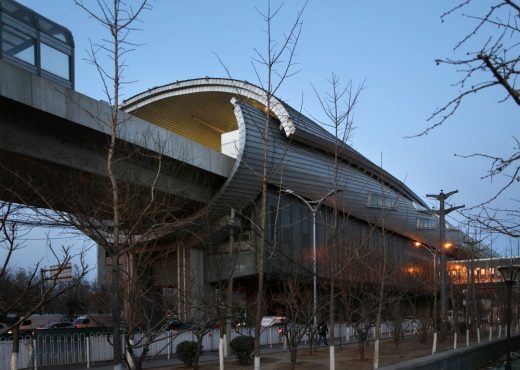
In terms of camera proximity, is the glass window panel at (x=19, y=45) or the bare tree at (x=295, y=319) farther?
the glass window panel at (x=19, y=45)

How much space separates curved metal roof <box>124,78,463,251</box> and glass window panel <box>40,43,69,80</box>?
15.8m

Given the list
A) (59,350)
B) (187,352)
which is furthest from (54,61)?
(187,352)

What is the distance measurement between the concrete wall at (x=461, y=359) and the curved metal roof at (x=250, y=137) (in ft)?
52.5

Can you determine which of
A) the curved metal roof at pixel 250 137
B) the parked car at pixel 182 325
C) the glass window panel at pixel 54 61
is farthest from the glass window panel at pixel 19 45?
the curved metal roof at pixel 250 137

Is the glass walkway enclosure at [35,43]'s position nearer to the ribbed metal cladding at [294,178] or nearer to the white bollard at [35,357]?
the ribbed metal cladding at [294,178]

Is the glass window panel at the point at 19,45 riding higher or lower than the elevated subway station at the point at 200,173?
higher

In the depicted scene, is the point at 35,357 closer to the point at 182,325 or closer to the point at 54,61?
the point at 54,61

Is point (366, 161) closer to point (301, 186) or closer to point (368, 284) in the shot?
point (301, 186)

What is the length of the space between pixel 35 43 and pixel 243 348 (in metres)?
13.0

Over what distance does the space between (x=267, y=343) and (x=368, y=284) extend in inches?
339

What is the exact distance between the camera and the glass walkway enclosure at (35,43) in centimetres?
1988

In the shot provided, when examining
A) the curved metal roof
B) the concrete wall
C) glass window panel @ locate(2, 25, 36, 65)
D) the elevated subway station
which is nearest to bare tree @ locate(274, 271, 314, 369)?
the elevated subway station

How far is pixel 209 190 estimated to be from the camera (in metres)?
41.2

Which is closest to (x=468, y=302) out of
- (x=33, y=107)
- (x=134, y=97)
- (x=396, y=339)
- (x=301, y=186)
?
(x=396, y=339)
